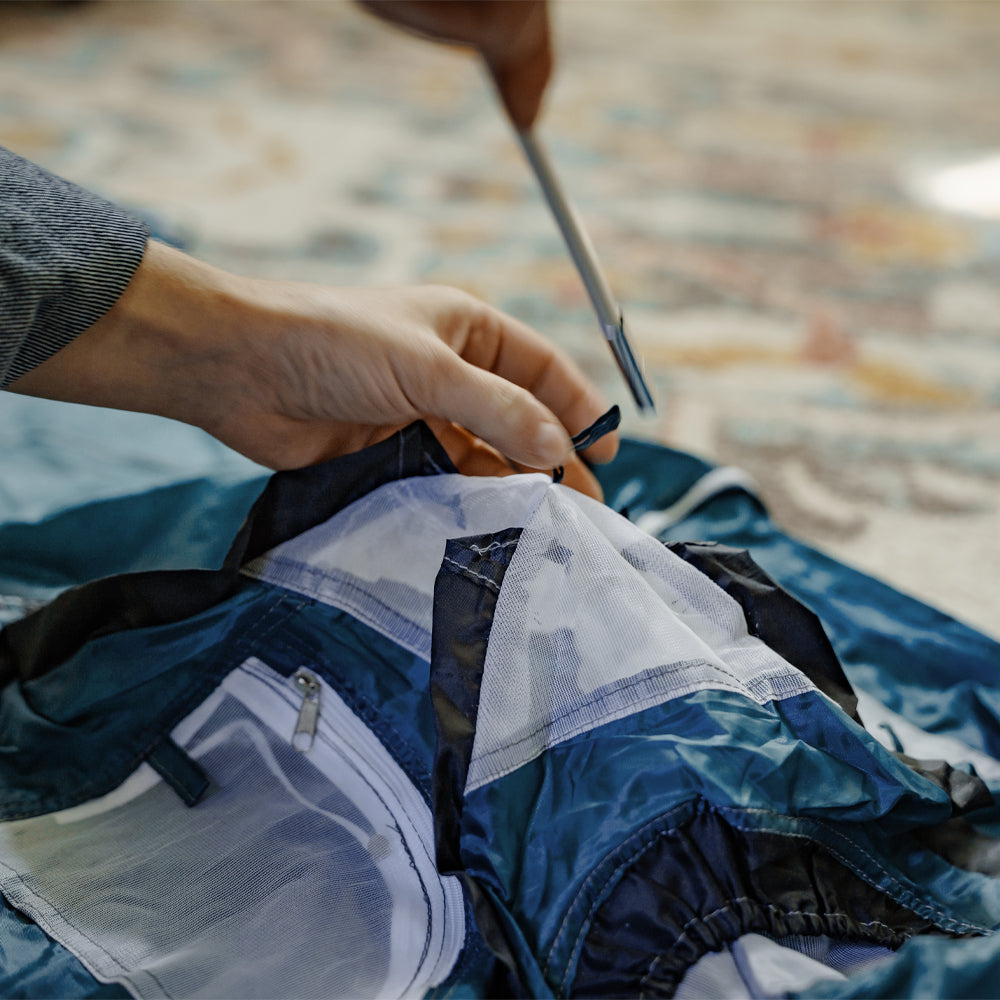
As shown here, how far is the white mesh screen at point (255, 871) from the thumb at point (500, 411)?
7.4 inches

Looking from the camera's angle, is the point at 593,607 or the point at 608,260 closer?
the point at 593,607

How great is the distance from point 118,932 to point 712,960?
295 millimetres

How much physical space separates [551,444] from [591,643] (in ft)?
0.48

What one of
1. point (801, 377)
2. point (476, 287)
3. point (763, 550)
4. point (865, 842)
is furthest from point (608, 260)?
point (865, 842)

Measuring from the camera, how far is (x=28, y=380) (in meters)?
0.55

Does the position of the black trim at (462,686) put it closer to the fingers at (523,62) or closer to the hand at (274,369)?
the hand at (274,369)

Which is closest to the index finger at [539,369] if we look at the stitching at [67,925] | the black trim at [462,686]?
the black trim at [462,686]

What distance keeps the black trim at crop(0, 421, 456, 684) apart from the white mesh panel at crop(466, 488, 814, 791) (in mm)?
101

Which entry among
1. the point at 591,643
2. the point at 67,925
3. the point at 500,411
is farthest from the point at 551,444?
the point at 67,925

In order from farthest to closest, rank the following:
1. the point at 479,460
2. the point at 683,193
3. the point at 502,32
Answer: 1. the point at 683,193
2. the point at 479,460
3. the point at 502,32

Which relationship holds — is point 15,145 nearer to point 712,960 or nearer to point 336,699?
point 336,699

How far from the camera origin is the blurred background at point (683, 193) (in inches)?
40.9

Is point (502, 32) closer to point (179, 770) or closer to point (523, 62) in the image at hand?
point (523, 62)

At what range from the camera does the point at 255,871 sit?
0.50m
